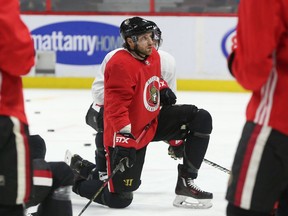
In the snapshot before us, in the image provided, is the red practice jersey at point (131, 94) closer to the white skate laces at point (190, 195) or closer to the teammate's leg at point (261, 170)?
the white skate laces at point (190, 195)

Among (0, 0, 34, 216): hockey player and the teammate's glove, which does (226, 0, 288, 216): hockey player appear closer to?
(0, 0, 34, 216): hockey player

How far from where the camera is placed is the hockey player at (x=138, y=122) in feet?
10.5

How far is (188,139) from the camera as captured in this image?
11.5 feet

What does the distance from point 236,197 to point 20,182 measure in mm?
523

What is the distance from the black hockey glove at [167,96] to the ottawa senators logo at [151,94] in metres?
0.13

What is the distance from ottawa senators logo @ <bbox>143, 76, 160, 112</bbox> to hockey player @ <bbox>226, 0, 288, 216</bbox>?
148 cm

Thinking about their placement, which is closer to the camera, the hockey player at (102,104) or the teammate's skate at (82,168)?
the hockey player at (102,104)

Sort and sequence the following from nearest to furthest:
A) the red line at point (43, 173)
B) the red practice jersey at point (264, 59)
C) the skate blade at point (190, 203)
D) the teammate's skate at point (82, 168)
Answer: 1. the red practice jersey at point (264, 59)
2. the red line at point (43, 173)
3. the skate blade at point (190, 203)
4. the teammate's skate at point (82, 168)

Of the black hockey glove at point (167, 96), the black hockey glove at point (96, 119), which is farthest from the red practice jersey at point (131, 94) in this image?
the black hockey glove at point (96, 119)

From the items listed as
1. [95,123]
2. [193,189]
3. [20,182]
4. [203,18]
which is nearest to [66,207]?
[20,182]

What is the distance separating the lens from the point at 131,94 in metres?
3.22

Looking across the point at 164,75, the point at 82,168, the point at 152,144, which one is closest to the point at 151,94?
the point at 164,75

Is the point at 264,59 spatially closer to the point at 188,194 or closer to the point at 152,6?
the point at 188,194

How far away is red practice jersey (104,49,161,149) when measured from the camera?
319 cm
